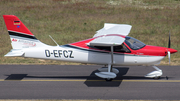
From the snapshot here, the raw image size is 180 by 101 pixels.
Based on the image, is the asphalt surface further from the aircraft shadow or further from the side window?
the side window

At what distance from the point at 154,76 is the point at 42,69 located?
19.6ft

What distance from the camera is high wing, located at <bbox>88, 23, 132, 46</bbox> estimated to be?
36.6ft

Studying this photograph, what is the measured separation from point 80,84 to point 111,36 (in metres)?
2.60

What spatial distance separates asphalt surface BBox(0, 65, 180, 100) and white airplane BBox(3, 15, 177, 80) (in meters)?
0.65

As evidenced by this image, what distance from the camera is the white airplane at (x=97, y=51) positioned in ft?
39.6

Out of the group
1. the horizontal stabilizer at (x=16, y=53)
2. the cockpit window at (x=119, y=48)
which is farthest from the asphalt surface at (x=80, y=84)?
the cockpit window at (x=119, y=48)

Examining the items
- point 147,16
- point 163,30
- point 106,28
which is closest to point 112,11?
point 147,16

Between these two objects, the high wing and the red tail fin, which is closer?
the high wing

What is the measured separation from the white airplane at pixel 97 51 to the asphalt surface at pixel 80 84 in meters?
0.65

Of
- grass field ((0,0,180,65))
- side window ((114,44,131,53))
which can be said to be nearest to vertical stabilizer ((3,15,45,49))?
side window ((114,44,131,53))

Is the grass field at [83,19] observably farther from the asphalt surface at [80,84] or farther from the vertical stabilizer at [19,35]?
the vertical stabilizer at [19,35]

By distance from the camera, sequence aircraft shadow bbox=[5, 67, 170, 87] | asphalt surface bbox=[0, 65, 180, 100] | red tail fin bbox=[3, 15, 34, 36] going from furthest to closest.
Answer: red tail fin bbox=[3, 15, 34, 36], aircraft shadow bbox=[5, 67, 170, 87], asphalt surface bbox=[0, 65, 180, 100]

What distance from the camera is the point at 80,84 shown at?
12109 mm

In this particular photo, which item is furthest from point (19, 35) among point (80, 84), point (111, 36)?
point (111, 36)
